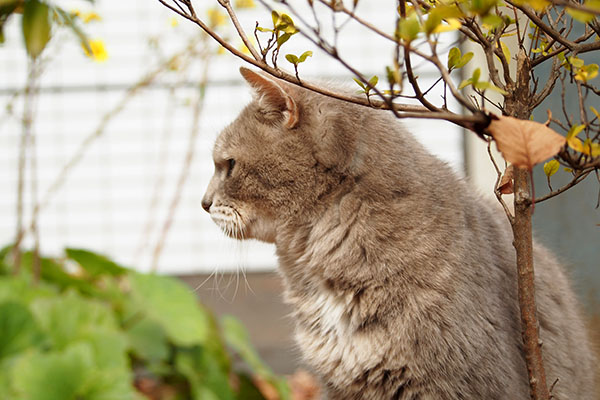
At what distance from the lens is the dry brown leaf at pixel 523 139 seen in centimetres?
92

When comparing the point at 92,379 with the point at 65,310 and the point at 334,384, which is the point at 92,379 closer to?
the point at 65,310

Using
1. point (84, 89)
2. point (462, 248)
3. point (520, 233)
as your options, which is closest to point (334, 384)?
point (462, 248)

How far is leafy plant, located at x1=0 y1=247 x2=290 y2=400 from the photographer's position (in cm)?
202

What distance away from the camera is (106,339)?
7.39 ft

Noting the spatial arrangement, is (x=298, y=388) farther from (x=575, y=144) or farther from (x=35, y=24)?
(x=575, y=144)

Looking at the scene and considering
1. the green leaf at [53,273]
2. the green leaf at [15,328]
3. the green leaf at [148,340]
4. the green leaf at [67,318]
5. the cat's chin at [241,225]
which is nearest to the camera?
the cat's chin at [241,225]

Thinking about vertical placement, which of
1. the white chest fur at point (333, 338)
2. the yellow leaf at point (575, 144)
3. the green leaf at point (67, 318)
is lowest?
the green leaf at point (67, 318)

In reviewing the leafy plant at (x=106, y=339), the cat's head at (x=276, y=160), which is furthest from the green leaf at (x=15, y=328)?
the cat's head at (x=276, y=160)

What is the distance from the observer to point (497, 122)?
3.06 ft

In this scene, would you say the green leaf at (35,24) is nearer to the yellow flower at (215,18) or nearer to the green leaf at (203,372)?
the green leaf at (203,372)

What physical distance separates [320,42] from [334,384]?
101 cm

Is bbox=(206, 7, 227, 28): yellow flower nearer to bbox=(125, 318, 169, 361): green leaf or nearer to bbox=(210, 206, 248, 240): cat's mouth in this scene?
bbox=(125, 318, 169, 361): green leaf

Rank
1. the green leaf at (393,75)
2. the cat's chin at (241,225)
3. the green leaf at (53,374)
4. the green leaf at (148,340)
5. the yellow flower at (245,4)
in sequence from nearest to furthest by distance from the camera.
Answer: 1. the green leaf at (393,75)
2. the cat's chin at (241,225)
3. the green leaf at (53,374)
4. the green leaf at (148,340)
5. the yellow flower at (245,4)

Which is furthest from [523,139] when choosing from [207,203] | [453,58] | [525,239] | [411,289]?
[207,203]
